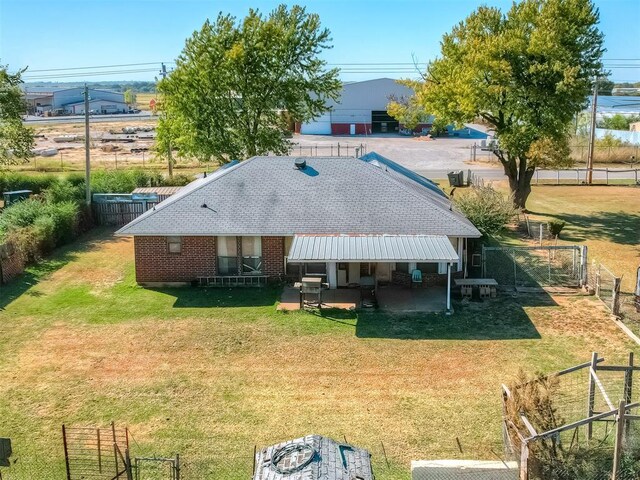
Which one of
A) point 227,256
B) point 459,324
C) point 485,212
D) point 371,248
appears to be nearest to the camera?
point 459,324

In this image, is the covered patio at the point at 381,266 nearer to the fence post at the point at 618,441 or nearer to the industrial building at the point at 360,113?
the fence post at the point at 618,441

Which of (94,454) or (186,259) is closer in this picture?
(94,454)

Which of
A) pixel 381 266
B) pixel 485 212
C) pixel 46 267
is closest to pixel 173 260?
pixel 46 267

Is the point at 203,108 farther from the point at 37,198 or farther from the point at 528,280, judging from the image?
the point at 528,280

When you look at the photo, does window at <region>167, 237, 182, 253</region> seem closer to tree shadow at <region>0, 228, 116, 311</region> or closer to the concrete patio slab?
tree shadow at <region>0, 228, 116, 311</region>

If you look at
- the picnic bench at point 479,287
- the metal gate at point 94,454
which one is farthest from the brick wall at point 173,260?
the metal gate at point 94,454

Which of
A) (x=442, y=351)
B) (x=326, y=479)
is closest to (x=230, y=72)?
(x=442, y=351)

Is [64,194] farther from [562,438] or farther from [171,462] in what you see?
[562,438]

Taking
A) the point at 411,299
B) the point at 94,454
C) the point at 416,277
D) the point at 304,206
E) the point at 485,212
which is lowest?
the point at 94,454
